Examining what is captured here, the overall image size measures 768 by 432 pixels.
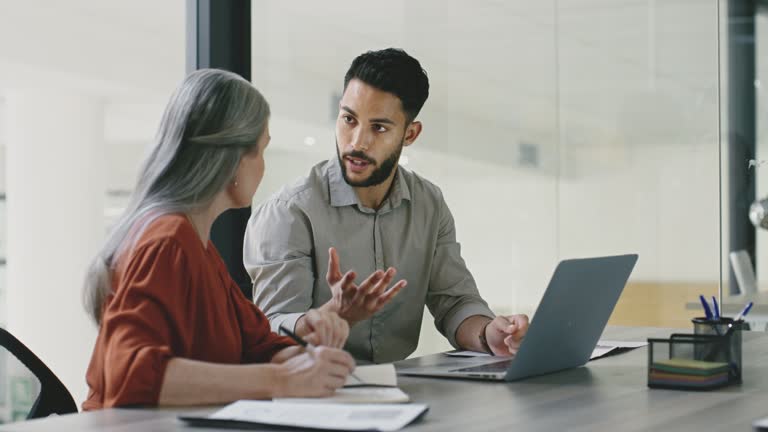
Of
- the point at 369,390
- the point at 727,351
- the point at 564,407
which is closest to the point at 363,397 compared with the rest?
the point at 369,390

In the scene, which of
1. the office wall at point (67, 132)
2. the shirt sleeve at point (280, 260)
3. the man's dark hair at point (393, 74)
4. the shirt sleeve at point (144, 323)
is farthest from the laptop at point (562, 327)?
the office wall at point (67, 132)

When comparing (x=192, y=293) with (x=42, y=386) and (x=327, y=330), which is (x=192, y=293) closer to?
(x=327, y=330)

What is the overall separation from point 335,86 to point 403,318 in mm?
1384

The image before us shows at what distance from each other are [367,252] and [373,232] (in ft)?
Result: 0.18

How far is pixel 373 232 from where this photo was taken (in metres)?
2.66

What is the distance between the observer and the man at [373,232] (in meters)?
2.50

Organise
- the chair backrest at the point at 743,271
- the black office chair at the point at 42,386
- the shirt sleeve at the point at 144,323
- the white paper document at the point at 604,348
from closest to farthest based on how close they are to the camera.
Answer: the shirt sleeve at the point at 144,323
the black office chair at the point at 42,386
the white paper document at the point at 604,348
the chair backrest at the point at 743,271

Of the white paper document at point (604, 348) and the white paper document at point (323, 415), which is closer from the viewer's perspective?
the white paper document at point (323, 415)

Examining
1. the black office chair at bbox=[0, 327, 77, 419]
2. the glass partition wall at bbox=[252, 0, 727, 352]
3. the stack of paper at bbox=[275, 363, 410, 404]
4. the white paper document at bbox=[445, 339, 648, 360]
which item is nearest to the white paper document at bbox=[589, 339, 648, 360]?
the white paper document at bbox=[445, 339, 648, 360]

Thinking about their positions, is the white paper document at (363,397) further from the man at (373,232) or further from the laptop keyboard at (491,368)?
the man at (373,232)

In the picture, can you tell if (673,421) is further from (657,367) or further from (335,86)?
(335,86)

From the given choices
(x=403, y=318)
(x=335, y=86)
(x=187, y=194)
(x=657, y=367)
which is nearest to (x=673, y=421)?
(x=657, y=367)

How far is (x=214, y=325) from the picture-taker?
1799 mm

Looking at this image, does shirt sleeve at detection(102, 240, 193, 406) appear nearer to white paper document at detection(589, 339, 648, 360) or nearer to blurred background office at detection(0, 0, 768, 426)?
white paper document at detection(589, 339, 648, 360)
